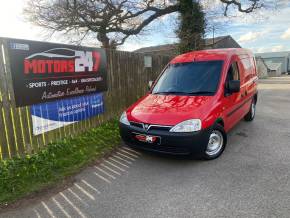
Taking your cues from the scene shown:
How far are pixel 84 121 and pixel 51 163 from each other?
1.93m

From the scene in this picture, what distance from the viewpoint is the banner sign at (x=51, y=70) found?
172 inches

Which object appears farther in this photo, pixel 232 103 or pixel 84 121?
pixel 84 121

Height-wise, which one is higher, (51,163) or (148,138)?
(148,138)

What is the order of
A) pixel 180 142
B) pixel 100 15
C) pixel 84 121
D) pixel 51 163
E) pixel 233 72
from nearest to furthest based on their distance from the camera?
pixel 180 142 → pixel 51 163 → pixel 233 72 → pixel 84 121 → pixel 100 15

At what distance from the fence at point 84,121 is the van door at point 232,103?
3508 millimetres

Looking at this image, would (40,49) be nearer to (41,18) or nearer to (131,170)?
(131,170)

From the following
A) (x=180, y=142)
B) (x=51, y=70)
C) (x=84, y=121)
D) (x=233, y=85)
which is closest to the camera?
(x=180, y=142)

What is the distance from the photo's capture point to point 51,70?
16.4 feet

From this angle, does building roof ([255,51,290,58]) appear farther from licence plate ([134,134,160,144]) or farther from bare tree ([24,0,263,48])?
licence plate ([134,134,160,144])

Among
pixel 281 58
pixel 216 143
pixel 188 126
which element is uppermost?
pixel 281 58

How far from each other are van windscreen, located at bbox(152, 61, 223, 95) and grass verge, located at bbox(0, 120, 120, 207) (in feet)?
5.87

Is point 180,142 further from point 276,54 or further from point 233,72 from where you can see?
point 276,54

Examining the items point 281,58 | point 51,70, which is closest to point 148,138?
point 51,70

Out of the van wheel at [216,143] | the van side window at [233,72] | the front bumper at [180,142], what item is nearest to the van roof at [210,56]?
the van side window at [233,72]
